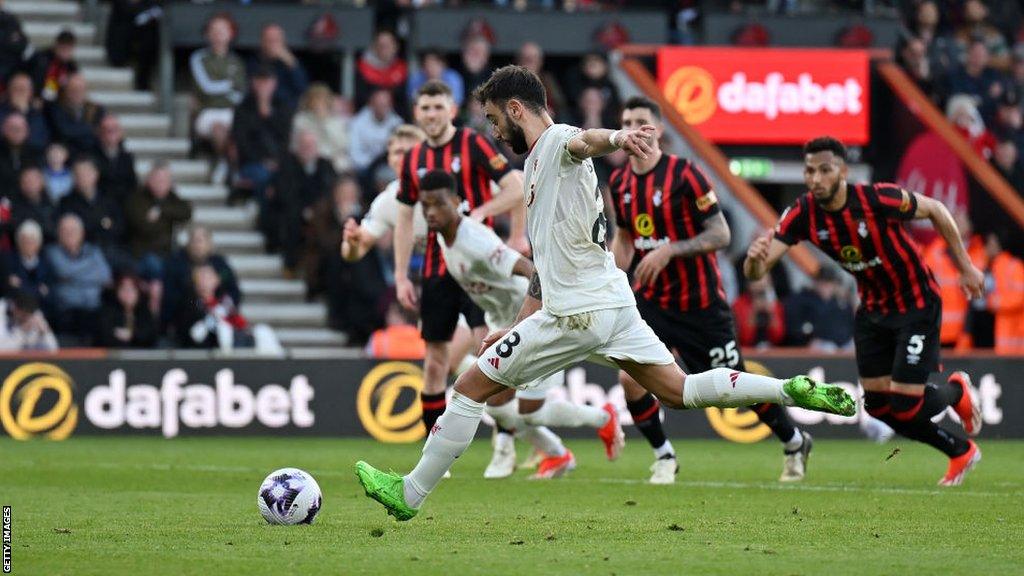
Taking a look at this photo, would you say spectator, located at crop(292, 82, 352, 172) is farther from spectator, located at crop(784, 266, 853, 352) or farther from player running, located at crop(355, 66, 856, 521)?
player running, located at crop(355, 66, 856, 521)

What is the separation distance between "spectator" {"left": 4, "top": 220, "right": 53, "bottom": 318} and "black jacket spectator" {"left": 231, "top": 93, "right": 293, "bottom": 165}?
3.11 m

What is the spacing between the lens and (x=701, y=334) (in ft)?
39.4

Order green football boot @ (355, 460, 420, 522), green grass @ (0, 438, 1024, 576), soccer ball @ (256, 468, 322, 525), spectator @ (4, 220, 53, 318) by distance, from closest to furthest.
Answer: green grass @ (0, 438, 1024, 576)
green football boot @ (355, 460, 420, 522)
soccer ball @ (256, 468, 322, 525)
spectator @ (4, 220, 53, 318)

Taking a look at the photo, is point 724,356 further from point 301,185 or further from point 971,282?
point 301,185

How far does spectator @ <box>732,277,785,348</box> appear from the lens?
1970 centimetres

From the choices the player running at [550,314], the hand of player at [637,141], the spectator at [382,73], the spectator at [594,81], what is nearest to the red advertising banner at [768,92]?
the spectator at [594,81]

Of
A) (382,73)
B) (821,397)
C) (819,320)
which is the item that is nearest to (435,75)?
(382,73)

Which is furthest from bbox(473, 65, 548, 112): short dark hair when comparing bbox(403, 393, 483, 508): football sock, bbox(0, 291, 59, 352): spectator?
bbox(0, 291, 59, 352): spectator

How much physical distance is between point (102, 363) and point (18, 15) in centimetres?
709

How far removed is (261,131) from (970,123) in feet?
33.0

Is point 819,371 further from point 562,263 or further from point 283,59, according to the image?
point 562,263

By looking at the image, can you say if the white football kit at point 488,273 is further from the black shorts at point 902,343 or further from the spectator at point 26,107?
the spectator at point 26,107

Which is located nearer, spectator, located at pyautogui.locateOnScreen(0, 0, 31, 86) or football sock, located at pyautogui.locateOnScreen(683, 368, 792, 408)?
football sock, located at pyautogui.locateOnScreen(683, 368, 792, 408)

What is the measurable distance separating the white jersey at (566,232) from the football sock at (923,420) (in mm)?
3561
